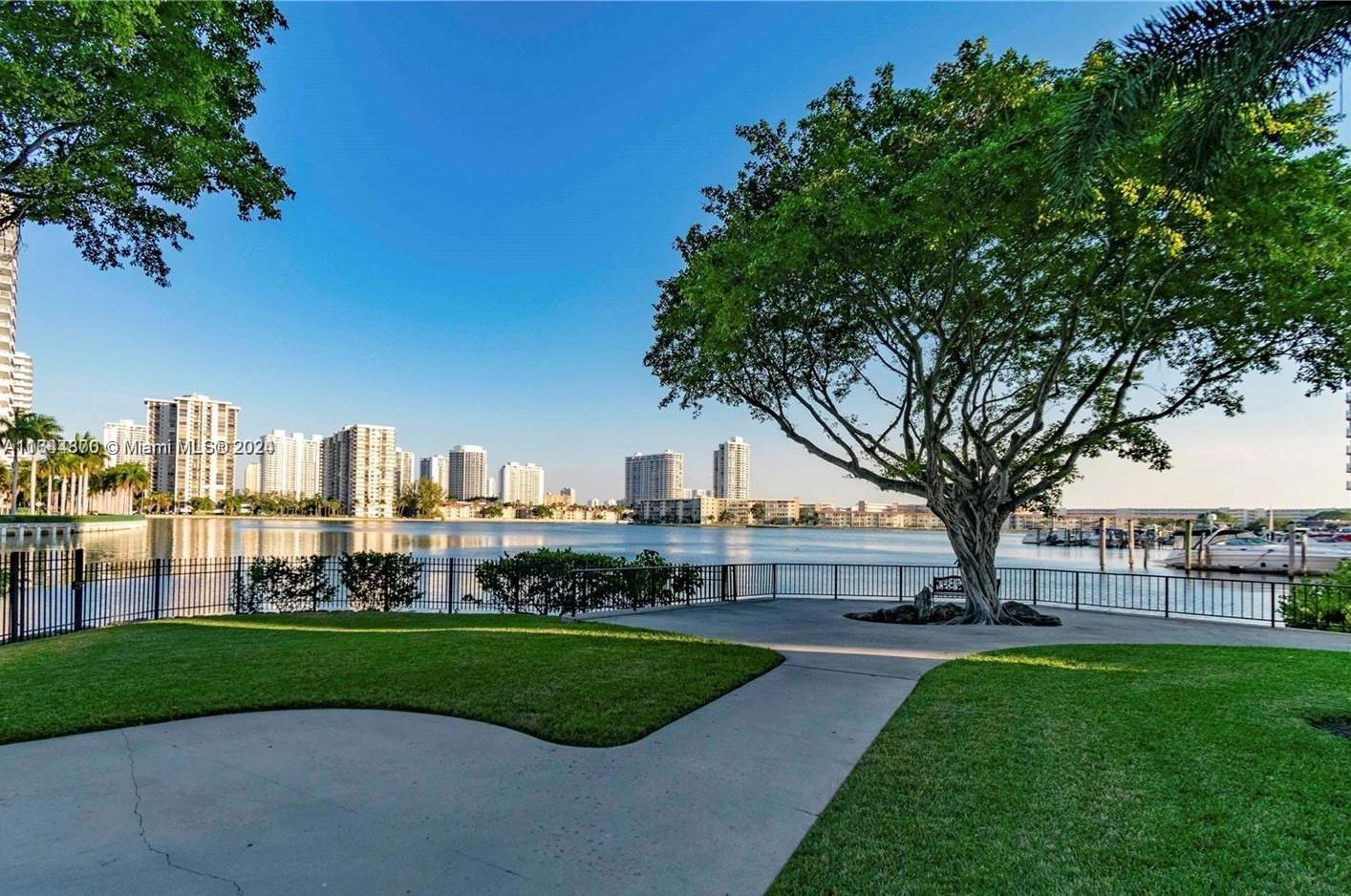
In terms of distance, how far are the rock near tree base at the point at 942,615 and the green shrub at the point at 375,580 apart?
11523mm

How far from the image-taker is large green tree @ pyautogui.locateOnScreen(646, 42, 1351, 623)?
31.1 ft

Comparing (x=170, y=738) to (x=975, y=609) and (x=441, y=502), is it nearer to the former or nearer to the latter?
(x=975, y=609)

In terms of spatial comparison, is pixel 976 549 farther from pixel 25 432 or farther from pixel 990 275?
pixel 25 432

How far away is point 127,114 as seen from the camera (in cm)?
736

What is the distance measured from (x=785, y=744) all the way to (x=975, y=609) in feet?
36.1

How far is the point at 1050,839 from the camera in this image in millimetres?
3799

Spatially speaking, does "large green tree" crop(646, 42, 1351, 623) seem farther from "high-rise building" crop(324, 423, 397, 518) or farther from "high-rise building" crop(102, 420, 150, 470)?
"high-rise building" crop(324, 423, 397, 518)

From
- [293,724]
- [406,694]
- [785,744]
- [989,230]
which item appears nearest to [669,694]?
[785,744]

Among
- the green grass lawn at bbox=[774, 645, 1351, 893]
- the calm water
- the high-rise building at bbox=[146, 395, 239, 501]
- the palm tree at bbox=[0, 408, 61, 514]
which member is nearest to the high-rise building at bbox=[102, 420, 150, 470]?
the high-rise building at bbox=[146, 395, 239, 501]

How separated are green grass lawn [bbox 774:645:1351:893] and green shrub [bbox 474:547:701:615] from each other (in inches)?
358

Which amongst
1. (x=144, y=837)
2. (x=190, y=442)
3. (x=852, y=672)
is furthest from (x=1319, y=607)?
(x=190, y=442)

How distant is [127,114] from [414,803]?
27.3 ft

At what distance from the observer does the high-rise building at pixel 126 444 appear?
131188mm

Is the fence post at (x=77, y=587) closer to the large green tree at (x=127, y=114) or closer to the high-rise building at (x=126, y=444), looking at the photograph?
the large green tree at (x=127, y=114)
